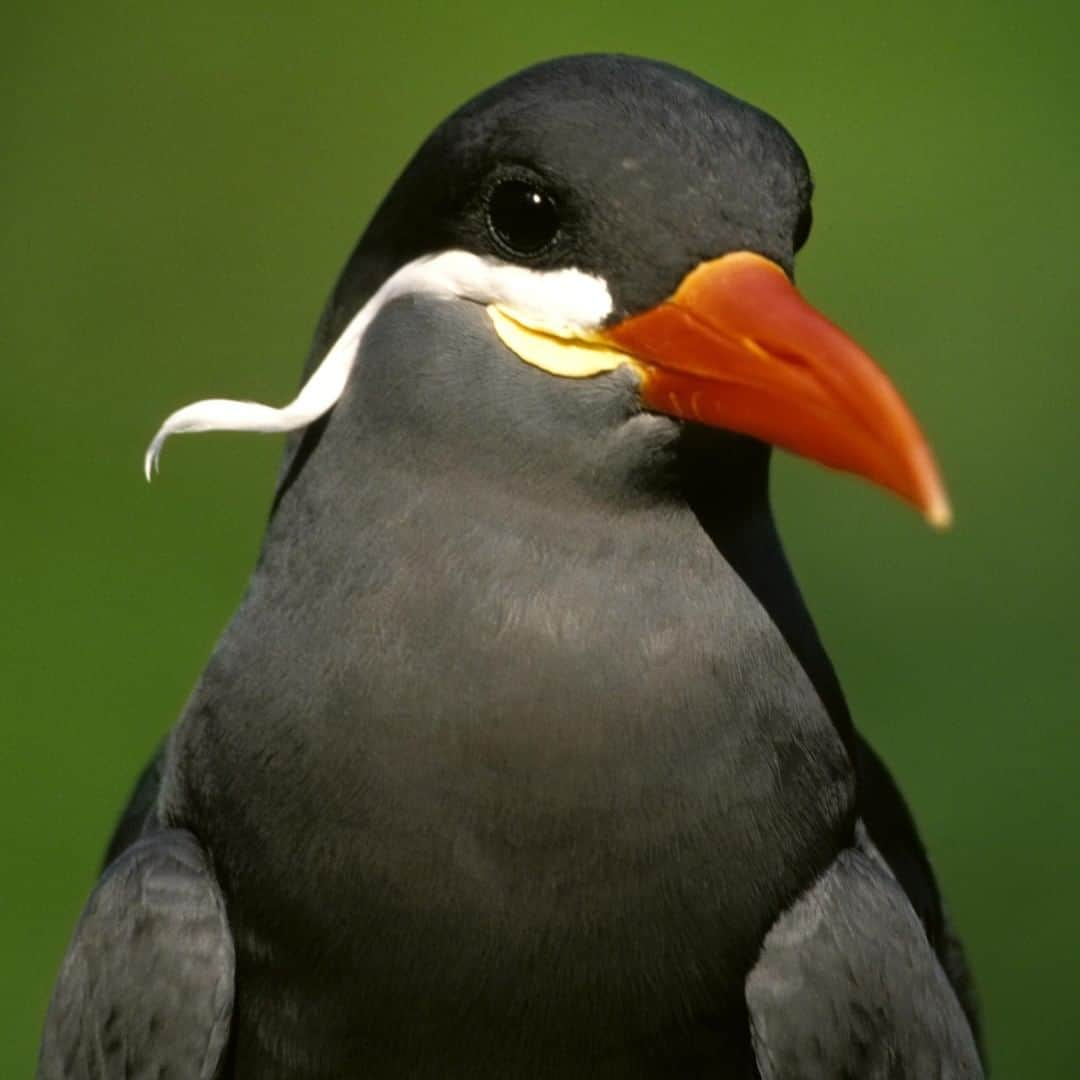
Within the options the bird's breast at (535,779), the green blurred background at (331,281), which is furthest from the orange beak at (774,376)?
the green blurred background at (331,281)

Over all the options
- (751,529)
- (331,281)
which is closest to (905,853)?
(751,529)

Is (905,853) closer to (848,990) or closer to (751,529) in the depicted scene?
(848,990)

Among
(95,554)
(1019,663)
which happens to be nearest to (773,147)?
(1019,663)

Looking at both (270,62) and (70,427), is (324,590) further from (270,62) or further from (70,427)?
(270,62)

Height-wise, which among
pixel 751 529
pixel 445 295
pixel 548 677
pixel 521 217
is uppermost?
pixel 521 217

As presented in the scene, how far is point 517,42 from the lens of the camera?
916cm

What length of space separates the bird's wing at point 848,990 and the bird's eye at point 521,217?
93 centimetres

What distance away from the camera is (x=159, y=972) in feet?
12.2

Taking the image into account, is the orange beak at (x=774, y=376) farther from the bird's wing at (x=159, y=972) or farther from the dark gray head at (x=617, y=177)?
the bird's wing at (x=159, y=972)

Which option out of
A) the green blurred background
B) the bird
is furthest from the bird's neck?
the green blurred background

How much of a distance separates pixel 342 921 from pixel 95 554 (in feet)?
13.5

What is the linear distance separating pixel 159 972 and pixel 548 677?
0.69 m

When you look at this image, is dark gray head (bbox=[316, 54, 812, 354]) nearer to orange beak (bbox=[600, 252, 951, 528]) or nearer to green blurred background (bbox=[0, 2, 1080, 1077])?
orange beak (bbox=[600, 252, 951, 528])

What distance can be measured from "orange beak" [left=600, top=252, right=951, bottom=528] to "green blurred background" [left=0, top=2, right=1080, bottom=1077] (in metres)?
3.15
